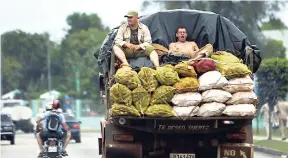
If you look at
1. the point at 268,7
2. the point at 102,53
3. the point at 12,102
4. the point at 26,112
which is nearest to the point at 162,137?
the point at 102,53

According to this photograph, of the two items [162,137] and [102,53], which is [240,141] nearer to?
[162,137]

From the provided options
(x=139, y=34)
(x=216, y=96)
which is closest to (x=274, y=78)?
(x=139, y=34)

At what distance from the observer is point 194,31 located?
714 inches

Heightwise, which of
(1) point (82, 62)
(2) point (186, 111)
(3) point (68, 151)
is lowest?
(3) point (68, 151)

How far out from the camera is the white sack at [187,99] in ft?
48.6

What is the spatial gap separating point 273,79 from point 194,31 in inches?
710

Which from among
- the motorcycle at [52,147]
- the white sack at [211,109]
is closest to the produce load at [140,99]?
the white sack at [211,109]

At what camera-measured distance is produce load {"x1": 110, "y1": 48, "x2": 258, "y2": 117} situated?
14.8m

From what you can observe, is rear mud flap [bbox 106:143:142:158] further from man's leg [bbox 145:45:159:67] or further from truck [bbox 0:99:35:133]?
truck [bbox 0:99:35:133]

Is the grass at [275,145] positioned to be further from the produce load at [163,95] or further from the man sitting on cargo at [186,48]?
the produce load at [163,95]

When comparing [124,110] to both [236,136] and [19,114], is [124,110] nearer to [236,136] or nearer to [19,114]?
[236,136]

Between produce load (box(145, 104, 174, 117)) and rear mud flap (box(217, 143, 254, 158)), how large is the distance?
4.69ft

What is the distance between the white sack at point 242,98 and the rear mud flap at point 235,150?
0.93m

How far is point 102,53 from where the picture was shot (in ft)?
58.3
